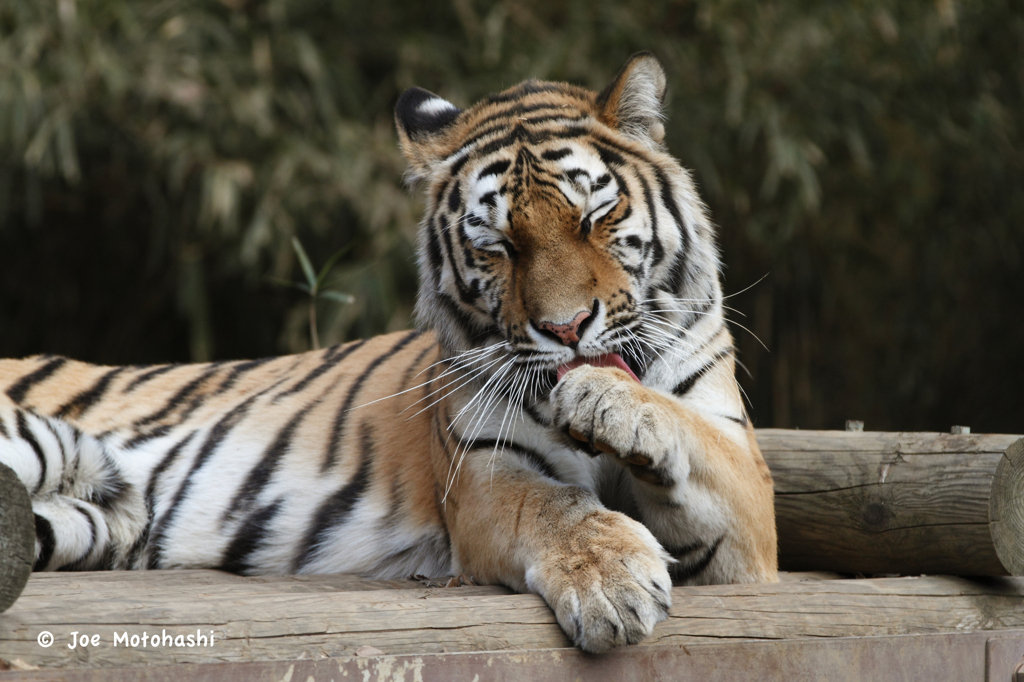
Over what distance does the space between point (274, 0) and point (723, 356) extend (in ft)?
10.8

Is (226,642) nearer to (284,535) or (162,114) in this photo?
(284,535)

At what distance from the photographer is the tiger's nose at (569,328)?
1496 mm

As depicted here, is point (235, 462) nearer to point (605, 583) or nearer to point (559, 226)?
point (559, 226)

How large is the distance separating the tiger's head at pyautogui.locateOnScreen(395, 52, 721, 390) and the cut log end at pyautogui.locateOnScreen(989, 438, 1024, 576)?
58 centimetres

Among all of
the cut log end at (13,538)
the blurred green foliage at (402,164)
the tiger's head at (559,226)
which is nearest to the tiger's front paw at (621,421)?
the tiger's head at (559,226)

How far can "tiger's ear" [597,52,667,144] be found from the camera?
179 cm

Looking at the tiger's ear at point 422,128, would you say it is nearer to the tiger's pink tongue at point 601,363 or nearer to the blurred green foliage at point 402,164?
the tiger's pink tongue at point 601,363

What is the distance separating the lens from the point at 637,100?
5.96 feet

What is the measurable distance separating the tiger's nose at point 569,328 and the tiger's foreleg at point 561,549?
0.27 m

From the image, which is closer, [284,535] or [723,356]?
[723,356]

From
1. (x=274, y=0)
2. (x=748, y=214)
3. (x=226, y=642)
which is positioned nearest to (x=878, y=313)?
(x=748, y=214)

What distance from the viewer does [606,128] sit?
5.92 feet

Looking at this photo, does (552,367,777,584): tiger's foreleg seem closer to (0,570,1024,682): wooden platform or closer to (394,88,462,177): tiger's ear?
(0,570,1024,682): wooden platform
